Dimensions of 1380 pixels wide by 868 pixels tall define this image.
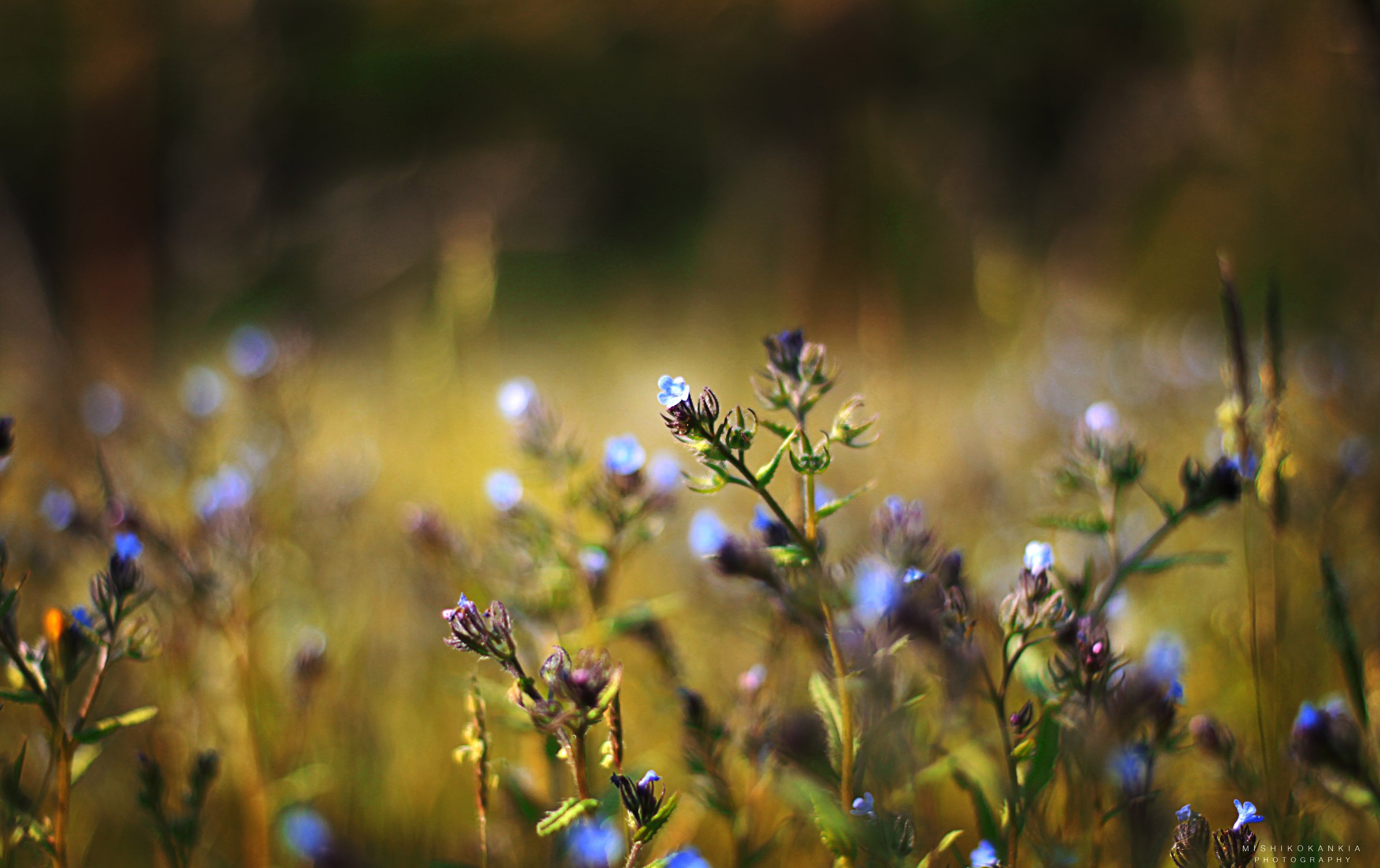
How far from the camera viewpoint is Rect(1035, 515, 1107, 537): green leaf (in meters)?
→ 0.97

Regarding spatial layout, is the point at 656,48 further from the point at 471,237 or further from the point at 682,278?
the point at 471,237

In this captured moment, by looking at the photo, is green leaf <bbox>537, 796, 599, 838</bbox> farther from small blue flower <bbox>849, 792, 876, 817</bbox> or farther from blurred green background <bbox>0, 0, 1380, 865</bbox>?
blurred green background <bbox>0, 0, 1380, 865</bbox>

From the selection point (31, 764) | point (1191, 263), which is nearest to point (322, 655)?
point (31, 764)

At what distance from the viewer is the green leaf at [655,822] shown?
740mm

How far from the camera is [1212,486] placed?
0.88 m

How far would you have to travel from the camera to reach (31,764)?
1353 mm

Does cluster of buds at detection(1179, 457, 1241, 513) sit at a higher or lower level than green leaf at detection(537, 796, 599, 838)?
higher

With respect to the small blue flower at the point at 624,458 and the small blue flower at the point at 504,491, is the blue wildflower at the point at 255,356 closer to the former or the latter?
the small blue flower at the point at 504,491

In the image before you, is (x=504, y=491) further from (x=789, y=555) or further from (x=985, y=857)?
(x=985, y=857)

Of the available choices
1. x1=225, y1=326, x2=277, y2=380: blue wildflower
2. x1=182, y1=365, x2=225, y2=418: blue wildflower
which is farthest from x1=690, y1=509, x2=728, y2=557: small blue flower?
x1=182, y1=365, x2=225, y2=418: blue wildflower

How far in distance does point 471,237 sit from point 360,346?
4040 millimetres

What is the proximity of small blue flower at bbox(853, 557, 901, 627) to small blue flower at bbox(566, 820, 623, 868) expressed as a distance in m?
0.30

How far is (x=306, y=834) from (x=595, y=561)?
0.46m

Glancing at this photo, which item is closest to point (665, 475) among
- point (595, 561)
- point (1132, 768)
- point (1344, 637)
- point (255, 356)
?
point (595, 561)
